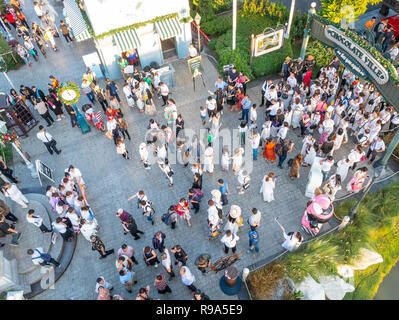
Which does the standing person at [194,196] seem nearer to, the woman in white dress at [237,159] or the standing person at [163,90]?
the woman in white dress at [237,159]

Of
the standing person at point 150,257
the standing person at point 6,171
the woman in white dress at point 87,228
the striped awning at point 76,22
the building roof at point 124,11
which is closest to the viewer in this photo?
the standing person at point 150,257

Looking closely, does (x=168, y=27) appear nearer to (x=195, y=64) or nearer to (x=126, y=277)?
(x=195, y=64)

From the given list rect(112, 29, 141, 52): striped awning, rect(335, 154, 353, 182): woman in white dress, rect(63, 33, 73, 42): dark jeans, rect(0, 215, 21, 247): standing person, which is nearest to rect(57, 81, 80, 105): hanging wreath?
rect(112, 29, 141, 52): striped awning

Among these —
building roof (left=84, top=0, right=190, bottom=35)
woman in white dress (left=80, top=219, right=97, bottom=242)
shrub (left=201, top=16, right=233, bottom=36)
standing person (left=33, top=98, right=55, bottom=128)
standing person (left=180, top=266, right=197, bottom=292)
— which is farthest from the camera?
shrub (left=201, top=16, right=233, bottom=36)

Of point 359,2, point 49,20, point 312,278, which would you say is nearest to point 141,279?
point 312,278

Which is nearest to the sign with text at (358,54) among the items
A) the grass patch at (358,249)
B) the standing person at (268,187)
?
the grass patch at (358,249)

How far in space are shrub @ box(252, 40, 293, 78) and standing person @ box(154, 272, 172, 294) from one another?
11.7 meters

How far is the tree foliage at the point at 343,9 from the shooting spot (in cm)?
1495

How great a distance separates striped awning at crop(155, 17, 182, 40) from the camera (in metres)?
15.9

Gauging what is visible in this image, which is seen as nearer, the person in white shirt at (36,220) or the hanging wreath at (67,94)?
the person in white shirt at (36,220)

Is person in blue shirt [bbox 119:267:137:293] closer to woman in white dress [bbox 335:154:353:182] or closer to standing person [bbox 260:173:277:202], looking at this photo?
standing person [bbox 260:173:277:202]

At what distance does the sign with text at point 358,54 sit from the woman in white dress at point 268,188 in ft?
17.3

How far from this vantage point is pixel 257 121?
14758 millimetres
